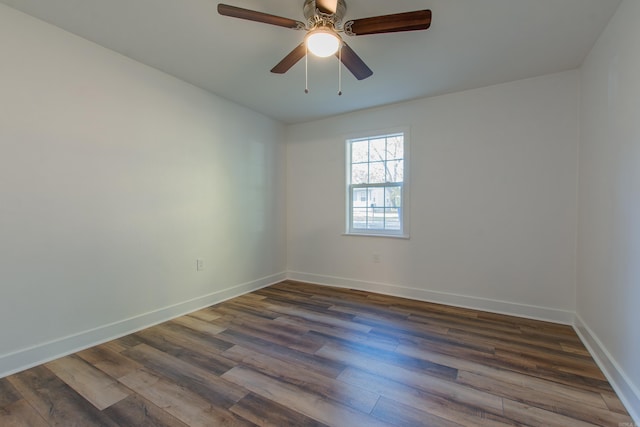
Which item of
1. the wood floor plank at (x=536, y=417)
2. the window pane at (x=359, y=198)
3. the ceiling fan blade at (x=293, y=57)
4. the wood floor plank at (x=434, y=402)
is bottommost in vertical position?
the wood floor plank at (x=434, y=402)

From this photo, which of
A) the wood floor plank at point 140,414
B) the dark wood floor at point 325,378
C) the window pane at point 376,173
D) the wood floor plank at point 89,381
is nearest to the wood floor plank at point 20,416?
the dark wood floor at point 325,378

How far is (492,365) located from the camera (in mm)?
1999

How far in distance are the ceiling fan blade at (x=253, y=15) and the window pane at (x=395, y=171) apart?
2.24 meters

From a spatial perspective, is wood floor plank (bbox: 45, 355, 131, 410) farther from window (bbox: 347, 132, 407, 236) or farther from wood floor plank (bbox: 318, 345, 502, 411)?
window (bbox: 347, 132, 407, 236)

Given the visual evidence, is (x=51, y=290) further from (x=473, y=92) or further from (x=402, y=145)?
(x=473, y=92)

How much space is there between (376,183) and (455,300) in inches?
66.9

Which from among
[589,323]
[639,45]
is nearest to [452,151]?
[639,45]

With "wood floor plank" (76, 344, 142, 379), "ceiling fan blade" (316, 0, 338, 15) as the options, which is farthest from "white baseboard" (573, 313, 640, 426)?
"wood floor plank" (76, 344, 142, 379)

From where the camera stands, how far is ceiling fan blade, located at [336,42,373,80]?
1897 mm

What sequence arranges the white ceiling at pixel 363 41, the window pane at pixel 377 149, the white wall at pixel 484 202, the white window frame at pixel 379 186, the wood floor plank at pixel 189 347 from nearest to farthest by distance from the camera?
the white ceiling at pixel 363 41 → the wood floor plank at pixel 189 347 → the white wall at pixel 484 202 → the white window frame at pixel 379 186 → the window pane at pixel 377 149

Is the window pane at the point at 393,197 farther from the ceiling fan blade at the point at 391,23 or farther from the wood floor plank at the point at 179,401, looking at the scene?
the wood floor plank at the point at 179,401

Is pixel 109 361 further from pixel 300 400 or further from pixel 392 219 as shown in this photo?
pixel 392 219

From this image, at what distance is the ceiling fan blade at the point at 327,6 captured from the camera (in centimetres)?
165

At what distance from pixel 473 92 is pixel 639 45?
4.95 ft
